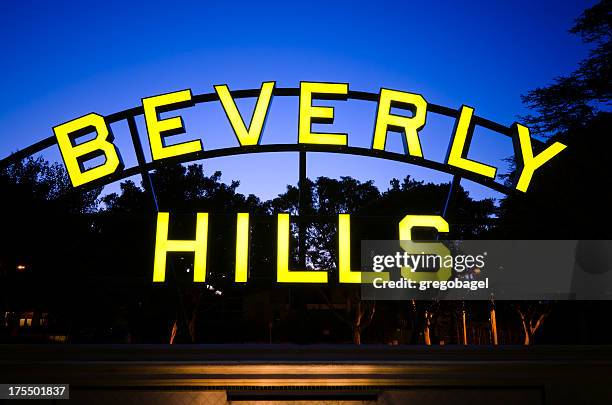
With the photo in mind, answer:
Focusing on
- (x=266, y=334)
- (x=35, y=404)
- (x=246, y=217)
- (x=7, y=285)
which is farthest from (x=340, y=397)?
(x=266, y=334)

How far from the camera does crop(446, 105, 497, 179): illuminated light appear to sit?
810cm

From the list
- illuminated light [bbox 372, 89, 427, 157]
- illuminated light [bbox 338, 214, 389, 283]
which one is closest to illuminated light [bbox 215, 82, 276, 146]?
illuminated light [bbox 372, 89, 427, 157]

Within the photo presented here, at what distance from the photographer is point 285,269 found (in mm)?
7121

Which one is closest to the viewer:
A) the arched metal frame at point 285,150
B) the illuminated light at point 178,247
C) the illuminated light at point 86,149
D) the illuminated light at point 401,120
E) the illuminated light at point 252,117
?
the illuminated light at point 178,247

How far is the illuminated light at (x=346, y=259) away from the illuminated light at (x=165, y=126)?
2.56 m

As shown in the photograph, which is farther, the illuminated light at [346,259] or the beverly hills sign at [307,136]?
the beverly hills sign at [307,136]

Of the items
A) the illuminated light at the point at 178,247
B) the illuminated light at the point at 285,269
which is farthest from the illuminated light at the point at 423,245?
the illuminated light at the point at 178,247

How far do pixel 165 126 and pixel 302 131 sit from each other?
2.13 m

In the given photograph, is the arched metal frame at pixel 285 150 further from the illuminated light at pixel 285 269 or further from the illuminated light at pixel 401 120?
the illuminated light at pixel 285 269

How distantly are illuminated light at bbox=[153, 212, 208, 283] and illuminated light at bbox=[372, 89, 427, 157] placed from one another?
118 inches

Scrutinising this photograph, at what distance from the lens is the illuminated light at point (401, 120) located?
818 cm

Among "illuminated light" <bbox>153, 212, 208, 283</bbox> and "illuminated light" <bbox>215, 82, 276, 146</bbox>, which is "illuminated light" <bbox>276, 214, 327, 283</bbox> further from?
"illuminated light" <bbox>215, 82, 276, 146</bbox>

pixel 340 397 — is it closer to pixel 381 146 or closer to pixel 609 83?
pixel 381 146

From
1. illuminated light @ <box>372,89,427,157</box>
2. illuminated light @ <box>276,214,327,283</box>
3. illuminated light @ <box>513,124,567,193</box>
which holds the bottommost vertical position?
illuminated light @ <box>276,214,327,283</box>
